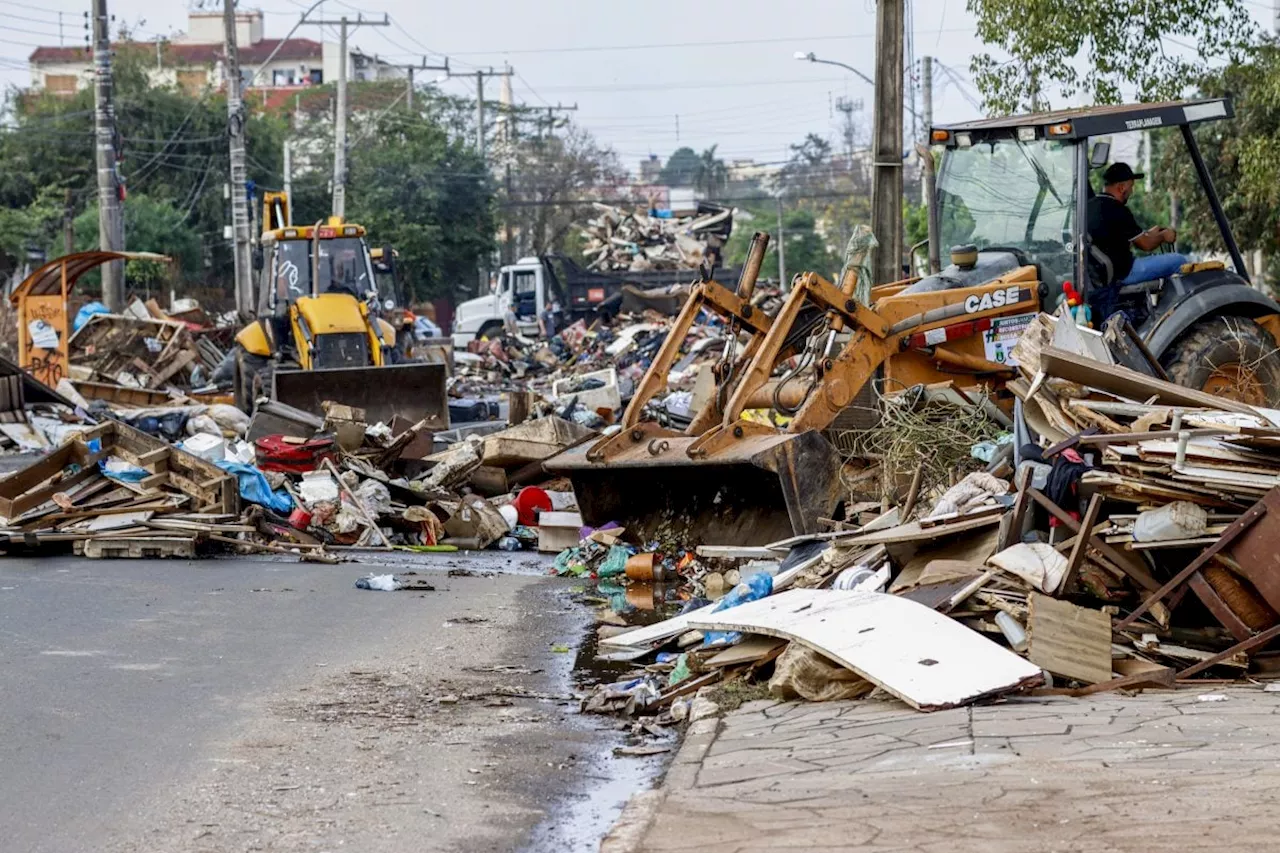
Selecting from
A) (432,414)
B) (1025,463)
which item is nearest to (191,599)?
(1025,463)

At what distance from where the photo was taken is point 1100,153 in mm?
11680

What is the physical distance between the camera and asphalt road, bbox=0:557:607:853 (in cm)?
575

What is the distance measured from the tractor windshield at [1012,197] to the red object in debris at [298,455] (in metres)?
5.67

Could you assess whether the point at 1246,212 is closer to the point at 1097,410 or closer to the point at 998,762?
the point at 1097,410

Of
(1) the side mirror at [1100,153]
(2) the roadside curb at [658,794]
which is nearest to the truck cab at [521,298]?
(1) the side mirror at [1100,153]

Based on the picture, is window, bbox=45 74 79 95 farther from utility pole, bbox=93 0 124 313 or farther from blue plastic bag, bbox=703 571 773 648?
blue plastic bag, bbox=703 571 773 648

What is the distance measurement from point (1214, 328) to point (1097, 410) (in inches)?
132

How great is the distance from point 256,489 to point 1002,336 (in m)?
6.00

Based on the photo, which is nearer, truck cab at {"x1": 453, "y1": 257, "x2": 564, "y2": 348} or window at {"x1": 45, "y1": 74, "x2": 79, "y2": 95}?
truck cab at {"x1": 453, "y1": 257, "x2": 564, "y2": 348}

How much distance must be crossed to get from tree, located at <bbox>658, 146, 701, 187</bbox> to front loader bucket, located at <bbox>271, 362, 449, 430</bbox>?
296ft

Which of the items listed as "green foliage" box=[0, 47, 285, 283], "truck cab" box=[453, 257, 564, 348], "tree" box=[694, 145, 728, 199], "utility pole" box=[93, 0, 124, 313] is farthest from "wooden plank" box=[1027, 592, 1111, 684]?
"tree" box=[694, 145, 728, 199]

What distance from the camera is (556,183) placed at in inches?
2832

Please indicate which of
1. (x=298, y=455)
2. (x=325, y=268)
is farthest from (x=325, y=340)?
(x=298, y=455)

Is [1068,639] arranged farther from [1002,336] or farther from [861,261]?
[861,261]
